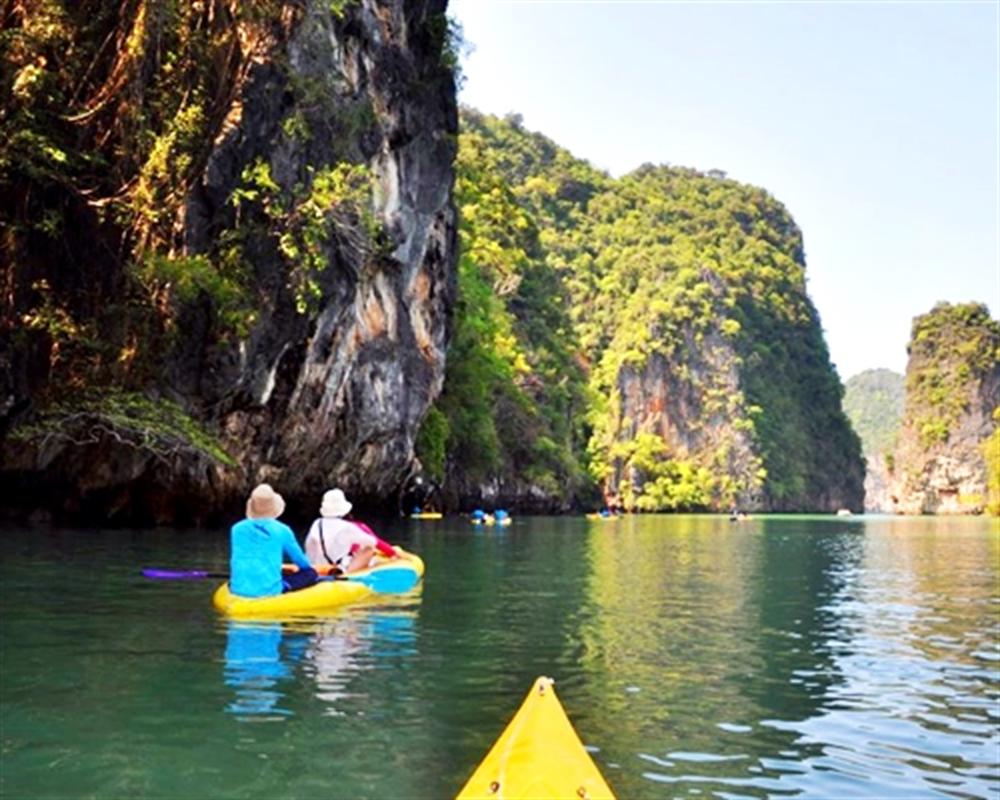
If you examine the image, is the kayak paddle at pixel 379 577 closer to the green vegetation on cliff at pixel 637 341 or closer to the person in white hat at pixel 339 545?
the person in white hat at pixel 339 545

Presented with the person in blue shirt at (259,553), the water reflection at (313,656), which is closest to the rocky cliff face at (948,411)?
the water reflection at (313,656)

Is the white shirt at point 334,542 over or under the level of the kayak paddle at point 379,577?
over

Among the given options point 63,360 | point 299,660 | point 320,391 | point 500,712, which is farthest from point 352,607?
point 320,391

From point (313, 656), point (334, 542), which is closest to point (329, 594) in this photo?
point (334, 542)

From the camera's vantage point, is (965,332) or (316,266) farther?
(965,332)

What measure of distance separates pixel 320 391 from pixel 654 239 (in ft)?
301

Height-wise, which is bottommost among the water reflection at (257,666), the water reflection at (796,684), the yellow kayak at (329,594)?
the water reflection at (796,684)

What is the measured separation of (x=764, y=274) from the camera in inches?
4665

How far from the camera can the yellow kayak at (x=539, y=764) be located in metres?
3.64

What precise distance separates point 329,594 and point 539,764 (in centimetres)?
721

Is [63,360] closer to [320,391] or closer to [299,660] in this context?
[320,391]

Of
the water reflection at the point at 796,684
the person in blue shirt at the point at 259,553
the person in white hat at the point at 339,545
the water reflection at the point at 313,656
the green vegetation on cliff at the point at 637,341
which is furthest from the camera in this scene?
the green vegetation on cliff at the point at 637,341

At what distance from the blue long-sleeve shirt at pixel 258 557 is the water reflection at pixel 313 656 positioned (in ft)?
1.43

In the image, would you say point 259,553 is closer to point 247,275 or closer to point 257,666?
point 257,666
